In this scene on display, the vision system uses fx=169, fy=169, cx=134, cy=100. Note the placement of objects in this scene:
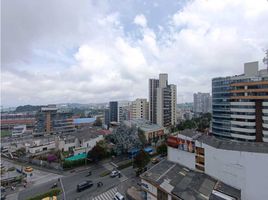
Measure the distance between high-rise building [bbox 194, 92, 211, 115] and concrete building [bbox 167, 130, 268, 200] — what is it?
90.6 metres

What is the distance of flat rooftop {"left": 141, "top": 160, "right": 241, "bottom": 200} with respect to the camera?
14242 mm

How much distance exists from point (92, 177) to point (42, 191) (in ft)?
20.8

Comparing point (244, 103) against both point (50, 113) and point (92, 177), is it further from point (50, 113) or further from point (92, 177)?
point (50, 113)

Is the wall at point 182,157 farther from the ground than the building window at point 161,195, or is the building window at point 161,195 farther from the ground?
the wall at point 182,157

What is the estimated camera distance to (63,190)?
20.8 metres

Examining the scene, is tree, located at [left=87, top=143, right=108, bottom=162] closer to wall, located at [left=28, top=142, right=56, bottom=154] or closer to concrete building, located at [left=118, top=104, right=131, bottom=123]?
wall, located at [left=28, top=142, right=56, bottom=154]

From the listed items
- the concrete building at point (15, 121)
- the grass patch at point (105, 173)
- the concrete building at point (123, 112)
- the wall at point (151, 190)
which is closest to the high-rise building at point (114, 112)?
the concrete building at point (123, 112)

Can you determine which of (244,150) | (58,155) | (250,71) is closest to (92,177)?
(58,155)

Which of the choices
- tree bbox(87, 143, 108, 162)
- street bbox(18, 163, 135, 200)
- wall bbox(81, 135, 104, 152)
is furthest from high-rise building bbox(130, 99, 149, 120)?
street bbox(18, 163, 135, 200)

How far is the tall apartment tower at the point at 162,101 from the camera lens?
2117 inches

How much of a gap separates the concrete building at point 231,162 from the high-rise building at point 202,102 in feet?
297

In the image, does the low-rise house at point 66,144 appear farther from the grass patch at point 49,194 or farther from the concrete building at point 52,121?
the concrete building at point 52,121

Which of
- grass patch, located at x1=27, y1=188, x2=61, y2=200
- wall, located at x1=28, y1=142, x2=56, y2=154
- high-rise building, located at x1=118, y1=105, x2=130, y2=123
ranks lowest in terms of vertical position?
grass patch, located at x1=27, y1=188, x2=61, y2=200

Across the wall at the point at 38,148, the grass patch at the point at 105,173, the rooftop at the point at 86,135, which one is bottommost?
the grass patch at the point at 105,173
